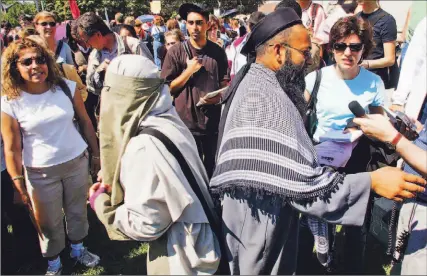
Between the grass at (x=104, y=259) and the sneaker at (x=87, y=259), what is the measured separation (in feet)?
0.16

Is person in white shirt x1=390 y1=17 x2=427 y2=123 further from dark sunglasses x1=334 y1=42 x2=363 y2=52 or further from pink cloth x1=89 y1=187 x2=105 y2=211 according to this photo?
pink cloth x1=89 y1=187 x2=105 y2=211

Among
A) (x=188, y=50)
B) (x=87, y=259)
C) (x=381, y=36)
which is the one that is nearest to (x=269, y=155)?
(x=188, y=50)

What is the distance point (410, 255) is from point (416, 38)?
83.2 inches

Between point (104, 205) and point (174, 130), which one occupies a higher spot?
point (174, 130)

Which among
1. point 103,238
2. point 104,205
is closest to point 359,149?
point 104,205

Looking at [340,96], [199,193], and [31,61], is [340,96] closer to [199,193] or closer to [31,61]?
[199,193]

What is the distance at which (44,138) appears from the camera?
3121 millimetres

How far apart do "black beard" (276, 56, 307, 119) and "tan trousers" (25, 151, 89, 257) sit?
6.67 ft

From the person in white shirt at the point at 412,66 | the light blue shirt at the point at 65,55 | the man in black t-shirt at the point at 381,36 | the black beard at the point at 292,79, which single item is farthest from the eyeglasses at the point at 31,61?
the man in black t-shirt at the point at 381,36

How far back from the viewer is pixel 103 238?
4.29 meters

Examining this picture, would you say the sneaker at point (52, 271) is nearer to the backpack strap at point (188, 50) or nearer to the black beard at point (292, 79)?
the backpack strap at point (188, 50)

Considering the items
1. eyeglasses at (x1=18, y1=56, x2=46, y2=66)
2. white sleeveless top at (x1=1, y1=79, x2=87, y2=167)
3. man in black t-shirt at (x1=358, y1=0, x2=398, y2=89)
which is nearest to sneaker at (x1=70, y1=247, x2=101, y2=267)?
white sleeveless top at (x1=1, y1=79, x2=87, y2=167)

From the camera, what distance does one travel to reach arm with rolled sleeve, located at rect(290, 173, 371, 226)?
185 centimetres

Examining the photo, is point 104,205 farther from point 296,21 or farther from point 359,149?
point 359,149
